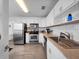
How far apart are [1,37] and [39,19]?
8011mm

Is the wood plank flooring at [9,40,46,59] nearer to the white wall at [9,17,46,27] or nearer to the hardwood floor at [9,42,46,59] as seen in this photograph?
the hardwood floor at [9,42,46,59]

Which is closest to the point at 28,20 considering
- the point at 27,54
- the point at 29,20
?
the point at 29,20

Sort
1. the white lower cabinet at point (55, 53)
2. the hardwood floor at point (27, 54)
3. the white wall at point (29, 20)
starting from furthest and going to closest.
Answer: the white wall at point (29, 20), the hardwood floor at point (27, 54), the white lower cabinet at point (55, 53)

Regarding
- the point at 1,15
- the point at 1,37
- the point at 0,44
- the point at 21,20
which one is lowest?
the point at 0,44

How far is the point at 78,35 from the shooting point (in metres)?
2.30

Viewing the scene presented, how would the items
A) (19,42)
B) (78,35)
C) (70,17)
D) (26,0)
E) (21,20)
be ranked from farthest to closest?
1. (21,20)
2. (19,42)
3. (26,0)
4. (70,17)
5. (78,35)

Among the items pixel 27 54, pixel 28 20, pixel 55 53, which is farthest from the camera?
pixel 28 20

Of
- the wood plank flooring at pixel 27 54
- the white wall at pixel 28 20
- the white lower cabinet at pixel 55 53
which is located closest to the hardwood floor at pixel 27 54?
the wood plank flooring at pixel 27 54

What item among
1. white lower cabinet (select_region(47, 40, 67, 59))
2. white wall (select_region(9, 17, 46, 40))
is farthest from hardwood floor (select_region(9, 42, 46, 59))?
white wall (select_region(9, 17, 46, 40))

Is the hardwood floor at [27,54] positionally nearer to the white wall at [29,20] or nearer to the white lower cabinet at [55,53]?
the white lower cabinet at [55,53]

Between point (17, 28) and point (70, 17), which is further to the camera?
point (17, 28)

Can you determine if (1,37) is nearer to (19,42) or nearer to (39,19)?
(19,42)

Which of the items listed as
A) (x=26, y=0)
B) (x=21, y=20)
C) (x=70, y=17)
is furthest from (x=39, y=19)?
(x=70, y=17)

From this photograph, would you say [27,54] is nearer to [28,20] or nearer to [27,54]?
[27,54]
